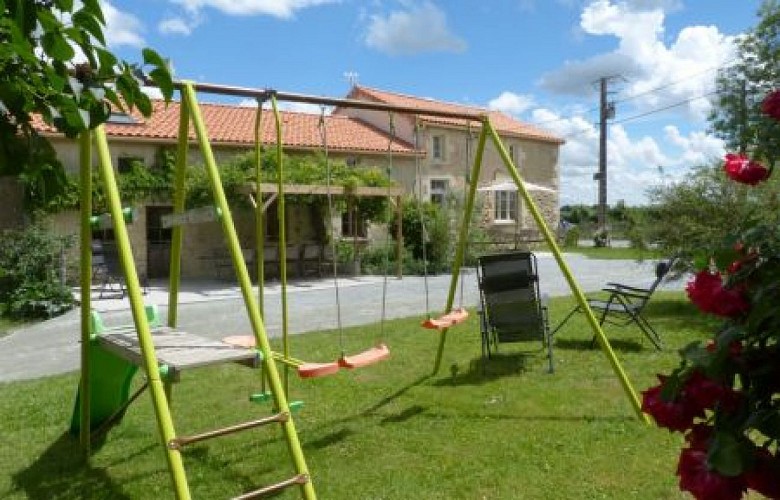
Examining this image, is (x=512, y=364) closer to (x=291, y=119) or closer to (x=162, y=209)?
(x=162, y=209)

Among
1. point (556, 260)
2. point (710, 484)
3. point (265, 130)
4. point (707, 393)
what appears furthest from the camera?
point (265, 130)

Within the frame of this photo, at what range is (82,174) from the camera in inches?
156

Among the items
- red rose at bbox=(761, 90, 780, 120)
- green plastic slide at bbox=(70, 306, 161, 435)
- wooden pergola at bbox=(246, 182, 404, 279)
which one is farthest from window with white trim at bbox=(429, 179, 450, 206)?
red rose at bbox=(761, 90, 780, 120)

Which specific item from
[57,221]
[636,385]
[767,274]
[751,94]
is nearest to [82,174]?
Answer: [767,274]

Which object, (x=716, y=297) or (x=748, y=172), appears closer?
(x=716, y=297)

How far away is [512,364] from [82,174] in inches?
176

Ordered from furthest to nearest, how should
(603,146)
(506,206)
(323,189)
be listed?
(603,146)
(506,206)
(323,189)

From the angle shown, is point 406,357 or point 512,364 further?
point 406,357

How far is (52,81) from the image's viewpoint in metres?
1.48

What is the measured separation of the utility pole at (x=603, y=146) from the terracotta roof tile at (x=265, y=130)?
1067cm

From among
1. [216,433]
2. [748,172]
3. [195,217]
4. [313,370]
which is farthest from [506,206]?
[748,172]

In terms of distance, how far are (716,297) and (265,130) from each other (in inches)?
749

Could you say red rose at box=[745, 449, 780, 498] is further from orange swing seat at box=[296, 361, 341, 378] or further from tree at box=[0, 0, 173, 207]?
orange swing seat at box=[296, 361, 341, 378]

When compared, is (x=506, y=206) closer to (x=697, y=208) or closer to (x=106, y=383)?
(x=697, y=208)
